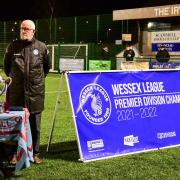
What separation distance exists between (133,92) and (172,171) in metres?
1.66

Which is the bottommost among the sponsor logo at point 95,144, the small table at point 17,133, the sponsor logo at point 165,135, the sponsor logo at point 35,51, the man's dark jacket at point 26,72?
the sponsor logo at point 165,135

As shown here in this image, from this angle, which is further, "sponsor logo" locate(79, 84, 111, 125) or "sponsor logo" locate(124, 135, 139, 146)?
"sponsor logo" locate(124, 135, 139, 146)

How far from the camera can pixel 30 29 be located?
6.95 metres

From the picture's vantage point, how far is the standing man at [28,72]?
7059mm

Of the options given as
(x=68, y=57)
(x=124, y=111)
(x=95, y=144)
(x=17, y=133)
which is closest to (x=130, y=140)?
(x=124, y=111)

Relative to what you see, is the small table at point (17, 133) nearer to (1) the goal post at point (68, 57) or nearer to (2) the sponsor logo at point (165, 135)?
(2) the sponsor logo at point (165, 135)

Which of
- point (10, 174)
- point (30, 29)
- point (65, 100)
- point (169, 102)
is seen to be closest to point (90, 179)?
point (10, 174)

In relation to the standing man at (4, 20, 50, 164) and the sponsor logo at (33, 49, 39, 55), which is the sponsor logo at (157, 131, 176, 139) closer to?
the standing man at (4, 20, 50, 164)

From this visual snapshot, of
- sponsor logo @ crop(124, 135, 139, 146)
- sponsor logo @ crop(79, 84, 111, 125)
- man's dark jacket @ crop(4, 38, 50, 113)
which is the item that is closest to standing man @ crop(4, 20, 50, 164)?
man's dark jacket @ crop(4, 38, 50, 113)

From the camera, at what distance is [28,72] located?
23.2ft

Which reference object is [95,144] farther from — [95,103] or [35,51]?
[35,51]

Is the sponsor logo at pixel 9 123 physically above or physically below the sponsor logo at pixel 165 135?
above

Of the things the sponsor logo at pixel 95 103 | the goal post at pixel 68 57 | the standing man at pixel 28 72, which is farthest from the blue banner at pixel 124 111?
the goal post at pixel 68 57

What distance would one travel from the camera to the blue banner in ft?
24.4
